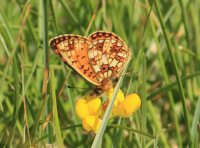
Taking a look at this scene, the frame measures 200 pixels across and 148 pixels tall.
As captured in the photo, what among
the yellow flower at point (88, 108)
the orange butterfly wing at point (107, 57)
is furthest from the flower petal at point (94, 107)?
the orange butterfly wing at point (107, 57)

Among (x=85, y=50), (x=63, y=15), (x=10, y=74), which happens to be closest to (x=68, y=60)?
(x=85, y=50)

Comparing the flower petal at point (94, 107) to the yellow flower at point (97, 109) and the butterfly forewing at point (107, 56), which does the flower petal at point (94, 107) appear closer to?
the yellow flower at point (97, 109)

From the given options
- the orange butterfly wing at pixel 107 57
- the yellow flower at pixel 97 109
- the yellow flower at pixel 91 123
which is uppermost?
the orange butterfly wing at pixel 107 57

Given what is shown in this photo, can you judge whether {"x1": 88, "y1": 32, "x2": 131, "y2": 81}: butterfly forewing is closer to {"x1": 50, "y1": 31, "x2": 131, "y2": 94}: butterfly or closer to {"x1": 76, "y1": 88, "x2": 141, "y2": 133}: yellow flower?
{"x1": 50, "y1": 31, "x2": 131, "y2": 94}: butterfly

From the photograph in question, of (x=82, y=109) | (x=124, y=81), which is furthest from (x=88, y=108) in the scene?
(x=124, y=81)

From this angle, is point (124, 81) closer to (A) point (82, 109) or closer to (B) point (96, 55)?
(B) point (96, 55)

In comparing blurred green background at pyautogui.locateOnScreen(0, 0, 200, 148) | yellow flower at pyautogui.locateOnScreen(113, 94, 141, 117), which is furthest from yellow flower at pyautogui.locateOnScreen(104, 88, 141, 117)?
blurred green background at pyautogui.locateOnScreen(0, 0, 200, 148)

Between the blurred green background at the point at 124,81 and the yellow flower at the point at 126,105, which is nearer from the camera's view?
the yellow flower at the point at 126,105

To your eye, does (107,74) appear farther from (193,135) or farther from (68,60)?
(193,135)
